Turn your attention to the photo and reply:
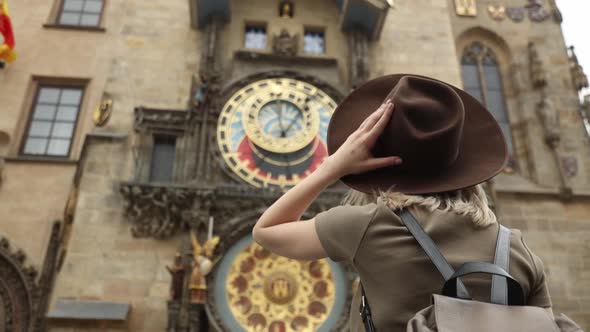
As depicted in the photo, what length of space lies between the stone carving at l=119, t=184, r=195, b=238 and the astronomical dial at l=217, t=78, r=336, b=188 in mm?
Result: 1077

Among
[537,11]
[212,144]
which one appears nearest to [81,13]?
[212,144]

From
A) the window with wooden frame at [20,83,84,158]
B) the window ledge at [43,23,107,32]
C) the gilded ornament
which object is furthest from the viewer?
the window ledge at [43,23,107,32]

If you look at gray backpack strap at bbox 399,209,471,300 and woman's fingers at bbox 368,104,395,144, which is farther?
woman's fingers at bbox 368,104,395,144

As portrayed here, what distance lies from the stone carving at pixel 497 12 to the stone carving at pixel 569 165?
161 inches

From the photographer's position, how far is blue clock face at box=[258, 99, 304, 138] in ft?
30.0

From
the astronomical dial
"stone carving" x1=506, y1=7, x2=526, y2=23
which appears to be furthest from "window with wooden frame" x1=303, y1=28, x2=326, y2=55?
"stone carving" x1=506, y1=7, x2=526, y2=23

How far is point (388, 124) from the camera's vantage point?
1.59 metres

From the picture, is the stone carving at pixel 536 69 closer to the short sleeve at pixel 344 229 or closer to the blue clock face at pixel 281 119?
the blue clock face at pixel 281 119

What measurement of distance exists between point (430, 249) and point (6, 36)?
11456 millimetres

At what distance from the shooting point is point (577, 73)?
12.2m

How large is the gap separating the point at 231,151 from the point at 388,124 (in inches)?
292

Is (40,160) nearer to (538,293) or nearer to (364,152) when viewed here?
(364,152)

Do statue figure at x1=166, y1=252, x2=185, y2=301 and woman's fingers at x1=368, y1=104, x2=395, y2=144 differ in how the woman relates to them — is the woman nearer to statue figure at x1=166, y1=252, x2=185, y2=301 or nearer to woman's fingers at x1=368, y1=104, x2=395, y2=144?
woman's fingers at x1=368, y1=104, x2=395, y2=144

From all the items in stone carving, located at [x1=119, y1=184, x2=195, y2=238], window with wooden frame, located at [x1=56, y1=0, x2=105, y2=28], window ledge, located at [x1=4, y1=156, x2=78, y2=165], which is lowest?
stone carving, located at [x1=119, y1=184, x2=195, y2=238]
